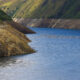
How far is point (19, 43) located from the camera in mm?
77188

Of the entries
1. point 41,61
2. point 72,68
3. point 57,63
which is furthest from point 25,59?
point 72,68

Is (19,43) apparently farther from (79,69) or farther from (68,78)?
(68,78)

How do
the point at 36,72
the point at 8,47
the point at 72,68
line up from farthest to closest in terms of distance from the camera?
the point at 8,47, the point at 72,68, the point at 36,72

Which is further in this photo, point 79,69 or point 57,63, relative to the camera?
point 57,63

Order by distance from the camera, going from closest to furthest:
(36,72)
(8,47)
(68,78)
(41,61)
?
1. (68,78)
2. (36,72)
3. (41,61)
4. (8,47)

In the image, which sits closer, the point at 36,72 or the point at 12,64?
the point at 36,72

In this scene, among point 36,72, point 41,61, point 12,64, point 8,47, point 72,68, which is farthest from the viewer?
point 8,47

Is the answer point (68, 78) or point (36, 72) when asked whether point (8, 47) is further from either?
point (68, 78)

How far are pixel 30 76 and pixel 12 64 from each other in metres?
12.3

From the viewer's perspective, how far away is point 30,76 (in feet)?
165

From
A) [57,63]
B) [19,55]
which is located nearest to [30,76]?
[57,63]

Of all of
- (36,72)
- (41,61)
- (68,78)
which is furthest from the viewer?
(41,61)

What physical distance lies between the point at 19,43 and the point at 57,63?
16.1 m

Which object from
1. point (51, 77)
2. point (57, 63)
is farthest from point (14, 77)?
point (57, 63)
